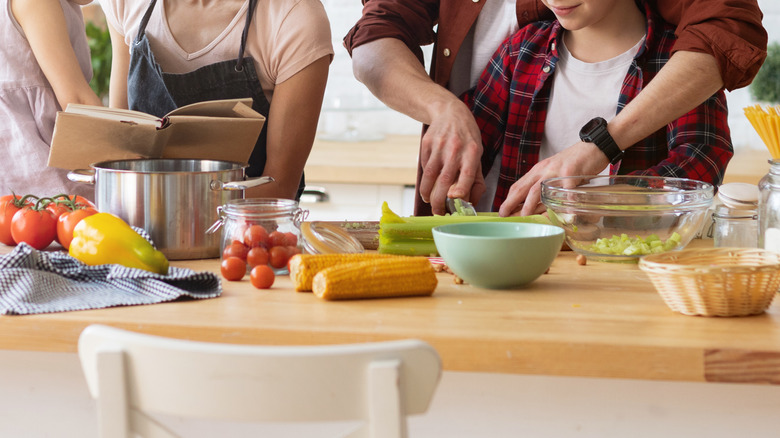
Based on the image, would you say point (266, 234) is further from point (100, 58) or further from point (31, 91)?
point (100, 58)

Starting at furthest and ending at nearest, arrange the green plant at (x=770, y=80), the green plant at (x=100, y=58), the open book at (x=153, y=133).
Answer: the green plant at (x=100, y=58) < the green plant at (x=770, y=80) < the open book at (x=153, y=133)

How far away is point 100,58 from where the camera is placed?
3.52 meters

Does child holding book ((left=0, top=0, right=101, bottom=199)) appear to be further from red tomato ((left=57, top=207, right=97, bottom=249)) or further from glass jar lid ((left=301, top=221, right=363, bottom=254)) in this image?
glass jar lid ((left=301, top=221, right=363, bottom=254))

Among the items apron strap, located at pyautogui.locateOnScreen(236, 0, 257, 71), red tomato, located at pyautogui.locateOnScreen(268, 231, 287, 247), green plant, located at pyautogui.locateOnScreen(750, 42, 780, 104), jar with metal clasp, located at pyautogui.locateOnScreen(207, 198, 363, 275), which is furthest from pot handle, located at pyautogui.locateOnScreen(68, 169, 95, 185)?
green plant, located at pyautogui.locateOnScreen(750, 42, 780, 104)

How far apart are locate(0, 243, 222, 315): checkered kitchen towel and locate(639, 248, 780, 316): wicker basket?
58 centimetres

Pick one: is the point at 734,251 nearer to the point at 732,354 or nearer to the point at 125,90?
the point at 732,354

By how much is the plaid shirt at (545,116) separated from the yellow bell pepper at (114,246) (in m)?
1.09

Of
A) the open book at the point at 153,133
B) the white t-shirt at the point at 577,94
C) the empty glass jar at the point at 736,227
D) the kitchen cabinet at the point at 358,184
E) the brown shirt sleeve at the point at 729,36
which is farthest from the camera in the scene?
the kitchen cabinet at the point at 358,184

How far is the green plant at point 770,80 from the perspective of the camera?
324 centimetres

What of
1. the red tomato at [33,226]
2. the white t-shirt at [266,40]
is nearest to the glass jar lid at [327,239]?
the red tomato at [33,226]

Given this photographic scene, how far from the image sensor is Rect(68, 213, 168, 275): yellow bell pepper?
1185mm

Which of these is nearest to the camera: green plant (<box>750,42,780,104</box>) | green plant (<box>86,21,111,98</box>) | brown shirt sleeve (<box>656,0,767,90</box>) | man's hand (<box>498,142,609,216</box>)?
man's hand (<box>498,142,609,216</box>)

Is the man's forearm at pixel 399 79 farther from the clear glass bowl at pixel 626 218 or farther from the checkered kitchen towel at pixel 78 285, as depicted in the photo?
the checkered kitchen towel at pixel 78 285

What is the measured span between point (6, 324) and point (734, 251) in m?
0.93
